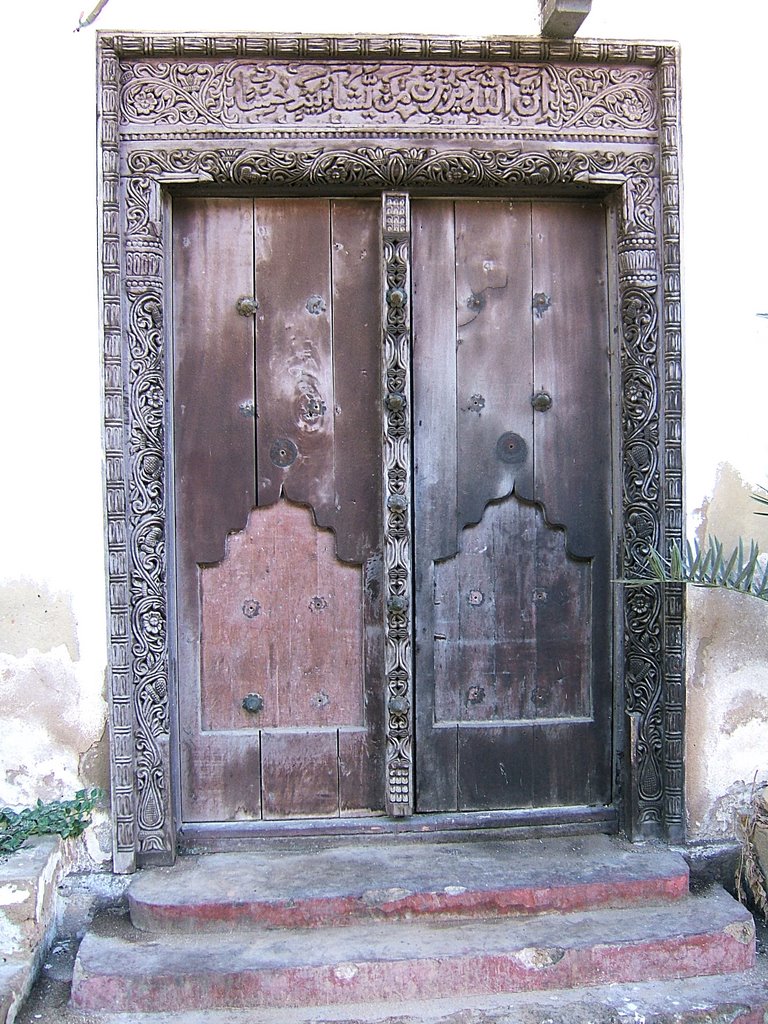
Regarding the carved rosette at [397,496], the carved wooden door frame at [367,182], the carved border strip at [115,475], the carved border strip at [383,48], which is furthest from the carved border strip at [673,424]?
the carved border strip at [115,475]

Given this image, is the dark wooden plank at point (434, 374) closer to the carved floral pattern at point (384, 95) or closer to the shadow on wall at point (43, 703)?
the carved floral pattern at point (384, 95)

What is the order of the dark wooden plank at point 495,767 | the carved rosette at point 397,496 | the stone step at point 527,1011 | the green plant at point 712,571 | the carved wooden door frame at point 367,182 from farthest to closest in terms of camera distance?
the dark wooden plank at point 495,767 < the carved rosette at point 397,496 < the carved wooden door frame at point 367,182 < the green plant at point 712,571 < the stone step at point 527,1011

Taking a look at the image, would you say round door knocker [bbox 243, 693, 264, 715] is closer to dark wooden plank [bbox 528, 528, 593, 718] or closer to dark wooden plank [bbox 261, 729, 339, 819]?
dark wooden plank [bbox 261, 729, 339, 819]

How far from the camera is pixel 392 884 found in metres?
2.46

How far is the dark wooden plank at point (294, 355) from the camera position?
2734 mm

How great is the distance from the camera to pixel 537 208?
279 centimetres

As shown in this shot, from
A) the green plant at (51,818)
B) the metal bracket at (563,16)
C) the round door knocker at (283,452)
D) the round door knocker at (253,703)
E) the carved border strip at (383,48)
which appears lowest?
the green plant at (51,818)

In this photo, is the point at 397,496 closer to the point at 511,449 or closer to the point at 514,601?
the point at 511,449

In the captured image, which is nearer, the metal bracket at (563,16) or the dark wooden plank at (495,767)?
the metal bracket at (563,16)

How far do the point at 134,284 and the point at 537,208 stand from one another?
1.27 metres

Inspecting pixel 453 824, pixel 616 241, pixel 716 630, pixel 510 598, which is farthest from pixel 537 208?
pixel 453 824

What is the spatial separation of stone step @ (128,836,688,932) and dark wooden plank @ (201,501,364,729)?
0.43 m

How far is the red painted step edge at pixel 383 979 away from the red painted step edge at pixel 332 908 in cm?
16

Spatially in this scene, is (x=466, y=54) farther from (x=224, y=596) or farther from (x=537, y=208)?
(x=224, y=596)
